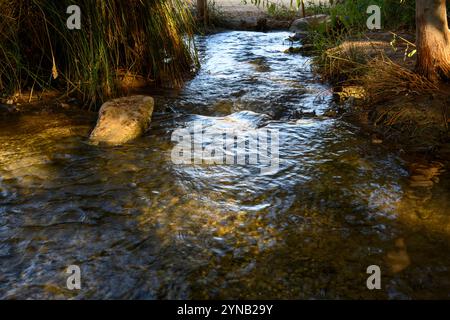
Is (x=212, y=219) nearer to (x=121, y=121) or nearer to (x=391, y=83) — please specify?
(x=121, y=121)

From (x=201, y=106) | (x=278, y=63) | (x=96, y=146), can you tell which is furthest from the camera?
(x=278, y=63)

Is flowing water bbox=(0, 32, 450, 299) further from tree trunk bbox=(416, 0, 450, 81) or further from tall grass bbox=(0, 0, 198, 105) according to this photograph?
tree trunk bbox=(416, 0, 450, 81)

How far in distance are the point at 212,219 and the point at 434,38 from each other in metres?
2.89

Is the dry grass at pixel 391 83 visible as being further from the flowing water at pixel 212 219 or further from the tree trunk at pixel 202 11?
the tree trunk at pixel 202 11

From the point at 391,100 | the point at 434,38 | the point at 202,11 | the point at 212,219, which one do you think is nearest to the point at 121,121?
the point at 212,219

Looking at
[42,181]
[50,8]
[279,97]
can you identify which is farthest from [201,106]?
[42,181]

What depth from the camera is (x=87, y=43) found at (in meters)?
Result: 4.06

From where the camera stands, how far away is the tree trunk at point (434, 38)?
3.90m

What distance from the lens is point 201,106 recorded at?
4.54 m

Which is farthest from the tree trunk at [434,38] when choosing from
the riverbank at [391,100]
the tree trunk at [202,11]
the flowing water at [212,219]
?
the tree trunk at [202,11]

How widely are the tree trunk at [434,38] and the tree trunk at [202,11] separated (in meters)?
6.41

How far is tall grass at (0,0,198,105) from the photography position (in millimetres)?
4047
